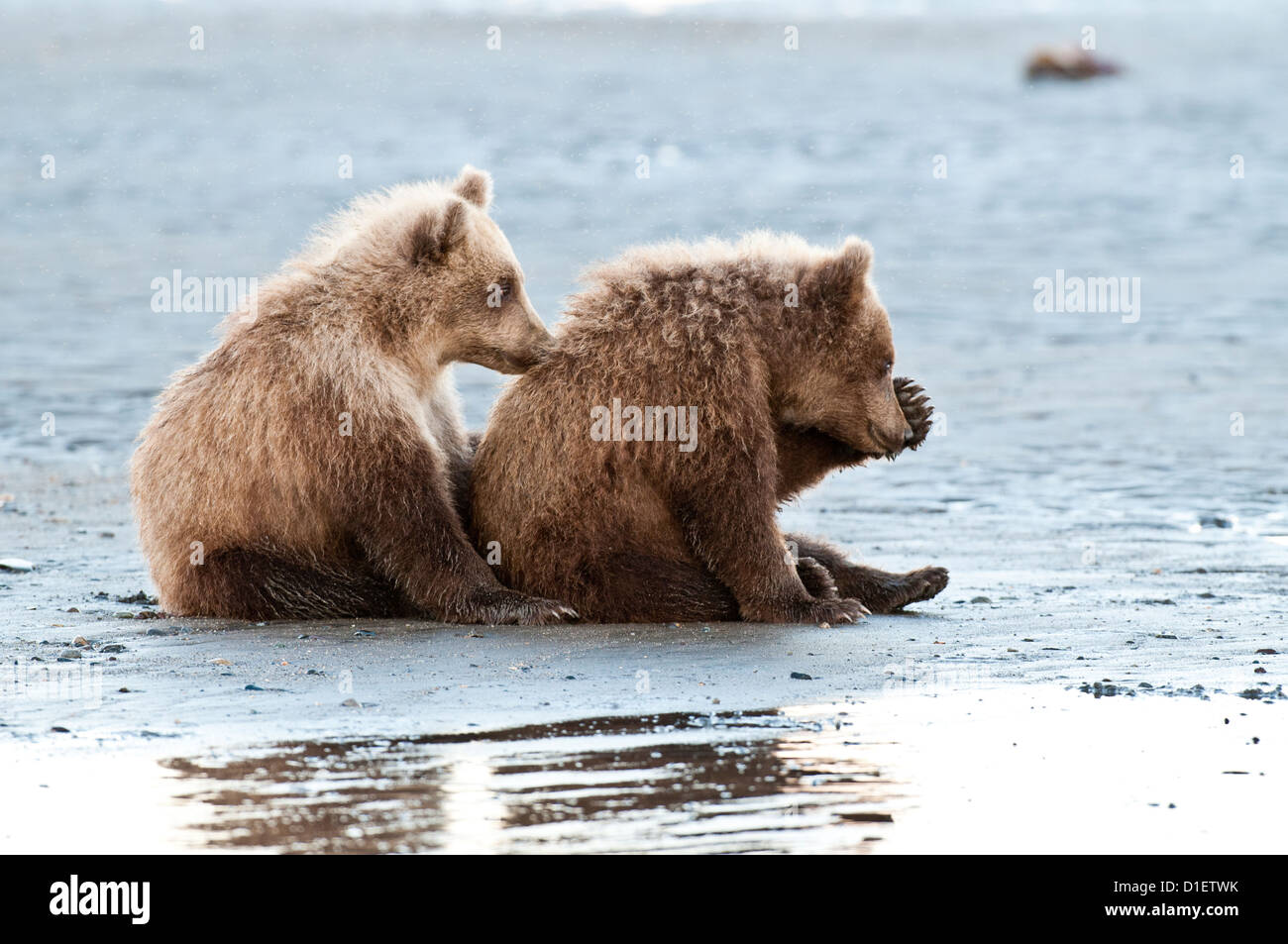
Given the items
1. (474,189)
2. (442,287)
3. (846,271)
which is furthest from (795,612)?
(474,189)

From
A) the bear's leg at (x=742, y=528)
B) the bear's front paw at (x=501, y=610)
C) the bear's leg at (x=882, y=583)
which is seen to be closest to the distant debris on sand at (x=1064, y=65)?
the bear's leg at (x=882, y=583)

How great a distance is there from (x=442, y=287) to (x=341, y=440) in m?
0.84

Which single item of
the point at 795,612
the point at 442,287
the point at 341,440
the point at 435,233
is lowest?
the point at 795,612

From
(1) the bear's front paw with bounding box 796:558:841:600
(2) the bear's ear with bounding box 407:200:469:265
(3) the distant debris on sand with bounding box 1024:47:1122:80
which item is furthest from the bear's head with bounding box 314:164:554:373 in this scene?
(3) the distant debris on sand with bounding box 1024:47:1122:80

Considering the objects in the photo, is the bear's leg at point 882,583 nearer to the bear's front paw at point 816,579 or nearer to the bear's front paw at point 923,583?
the bear's front paw at point 923,583

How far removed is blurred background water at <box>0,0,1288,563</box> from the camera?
1409cm

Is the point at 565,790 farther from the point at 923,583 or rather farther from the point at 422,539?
the point at 923,583

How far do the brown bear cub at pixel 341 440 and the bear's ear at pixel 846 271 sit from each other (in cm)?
125

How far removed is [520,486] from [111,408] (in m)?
8.59

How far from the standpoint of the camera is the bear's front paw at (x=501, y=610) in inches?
289

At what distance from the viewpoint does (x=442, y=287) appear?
7609mm

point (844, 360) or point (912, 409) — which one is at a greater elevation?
point (844, 360)

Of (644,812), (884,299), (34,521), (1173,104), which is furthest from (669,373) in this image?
(1173,104)

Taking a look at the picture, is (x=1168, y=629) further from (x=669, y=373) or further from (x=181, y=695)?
(x=181, y=695)
